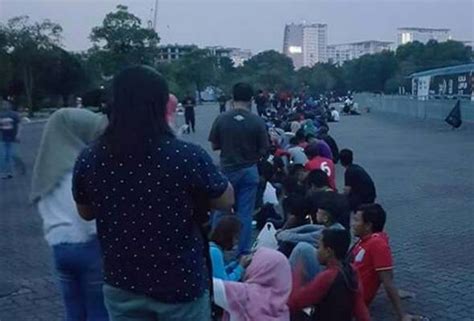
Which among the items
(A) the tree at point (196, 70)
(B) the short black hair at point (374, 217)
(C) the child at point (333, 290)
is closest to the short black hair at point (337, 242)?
(C) the child at point (333, 290)

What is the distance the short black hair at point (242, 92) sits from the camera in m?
6.02

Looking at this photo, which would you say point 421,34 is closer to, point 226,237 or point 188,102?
point 188,102

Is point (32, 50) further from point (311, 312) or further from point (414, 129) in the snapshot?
point (311, 312)

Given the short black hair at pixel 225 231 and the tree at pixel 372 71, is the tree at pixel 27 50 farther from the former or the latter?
the short black hair at pixel 225 231

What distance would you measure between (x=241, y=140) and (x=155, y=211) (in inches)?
151

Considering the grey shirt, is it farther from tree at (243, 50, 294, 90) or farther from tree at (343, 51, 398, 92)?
tree at (343, 51, 398, 92)

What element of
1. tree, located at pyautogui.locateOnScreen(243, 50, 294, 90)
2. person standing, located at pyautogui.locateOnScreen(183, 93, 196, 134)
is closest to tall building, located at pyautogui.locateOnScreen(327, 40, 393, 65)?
tree, located at pyautogui.locateOnScreen(243, 50, 294, 90)

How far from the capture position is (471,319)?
4711 millimetres

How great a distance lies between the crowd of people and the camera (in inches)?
84.0

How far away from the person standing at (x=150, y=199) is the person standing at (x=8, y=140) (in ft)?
38.6

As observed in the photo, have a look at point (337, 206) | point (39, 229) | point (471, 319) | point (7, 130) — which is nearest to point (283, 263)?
point (337, 206)

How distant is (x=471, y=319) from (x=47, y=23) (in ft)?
189

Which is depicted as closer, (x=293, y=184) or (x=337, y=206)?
(x=337, y=206)

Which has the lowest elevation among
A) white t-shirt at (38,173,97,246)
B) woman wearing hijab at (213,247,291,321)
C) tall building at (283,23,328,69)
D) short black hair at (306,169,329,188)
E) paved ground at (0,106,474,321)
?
paved ground at (0,106,474,321)
